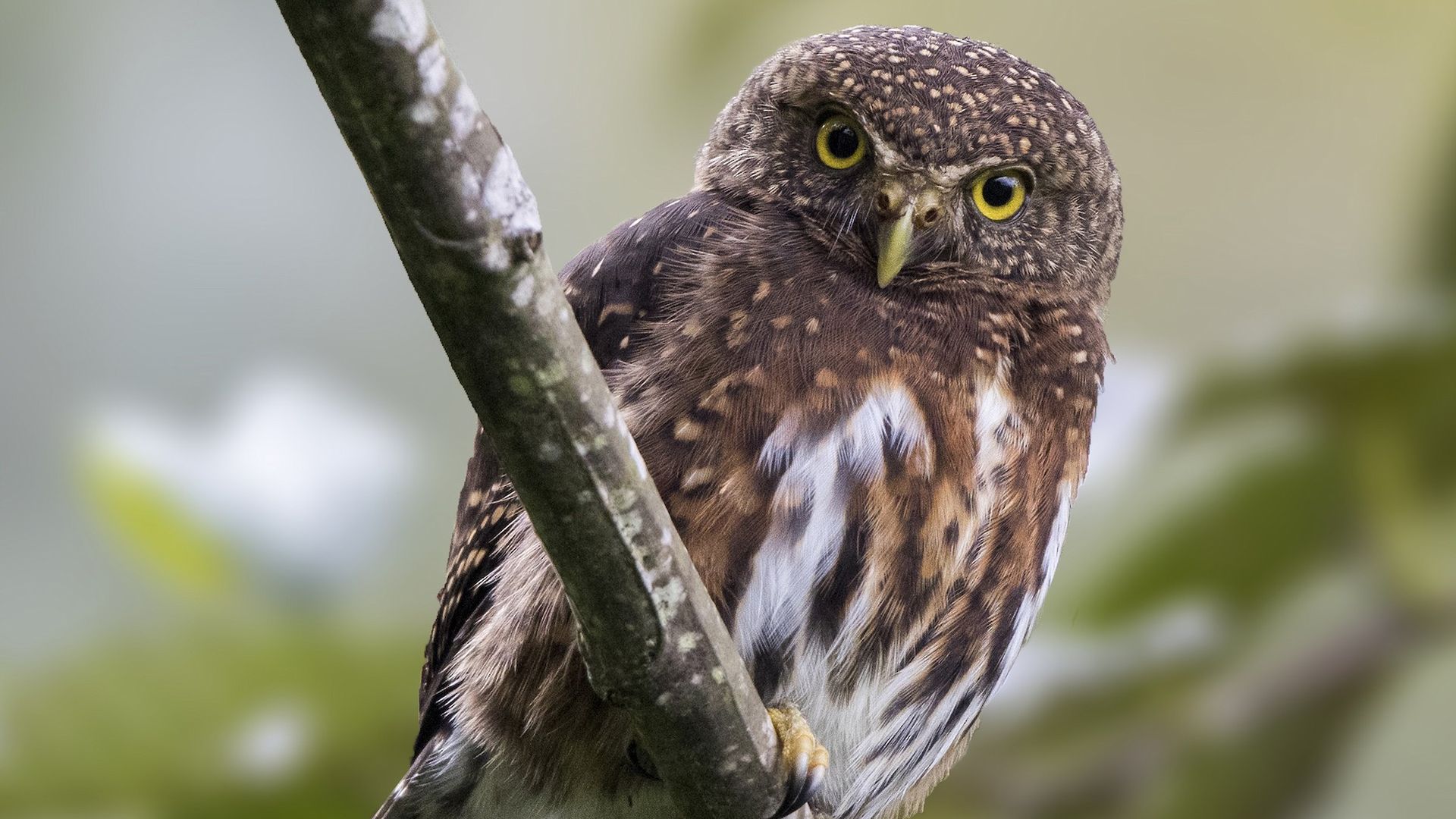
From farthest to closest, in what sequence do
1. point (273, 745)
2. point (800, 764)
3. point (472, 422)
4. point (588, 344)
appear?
point (472, 422)
point (273, 745)
point (588, 344)
point (800, 764)

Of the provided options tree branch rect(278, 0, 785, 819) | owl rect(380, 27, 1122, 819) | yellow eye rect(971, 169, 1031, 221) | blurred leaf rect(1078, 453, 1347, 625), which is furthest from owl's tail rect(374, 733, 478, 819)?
blurred leaf rect(1078, 453, 1347, 625)

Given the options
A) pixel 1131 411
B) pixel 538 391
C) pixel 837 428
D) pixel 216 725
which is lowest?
pixel 1131 411

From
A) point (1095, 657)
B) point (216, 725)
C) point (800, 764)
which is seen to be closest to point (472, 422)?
point (216, 725)

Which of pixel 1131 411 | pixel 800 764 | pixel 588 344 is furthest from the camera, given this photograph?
pixel 1131 411

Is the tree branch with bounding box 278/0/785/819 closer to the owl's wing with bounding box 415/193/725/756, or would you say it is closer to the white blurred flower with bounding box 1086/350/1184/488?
the owl's wing with bounding box 415/193/725/756

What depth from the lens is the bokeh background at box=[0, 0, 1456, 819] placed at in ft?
11.7

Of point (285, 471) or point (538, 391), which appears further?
point (285, 471)

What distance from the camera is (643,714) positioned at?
167 cm

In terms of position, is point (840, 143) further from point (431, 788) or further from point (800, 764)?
point (431, 788)

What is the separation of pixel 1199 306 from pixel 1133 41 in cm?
85

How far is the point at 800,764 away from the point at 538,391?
2.41ft

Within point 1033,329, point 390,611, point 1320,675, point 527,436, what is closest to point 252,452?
point 390,611

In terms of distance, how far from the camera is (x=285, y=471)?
3523 millimetres

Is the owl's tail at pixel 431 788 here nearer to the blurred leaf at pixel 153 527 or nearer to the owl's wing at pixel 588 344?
the owl's wing at pixel 588 344
